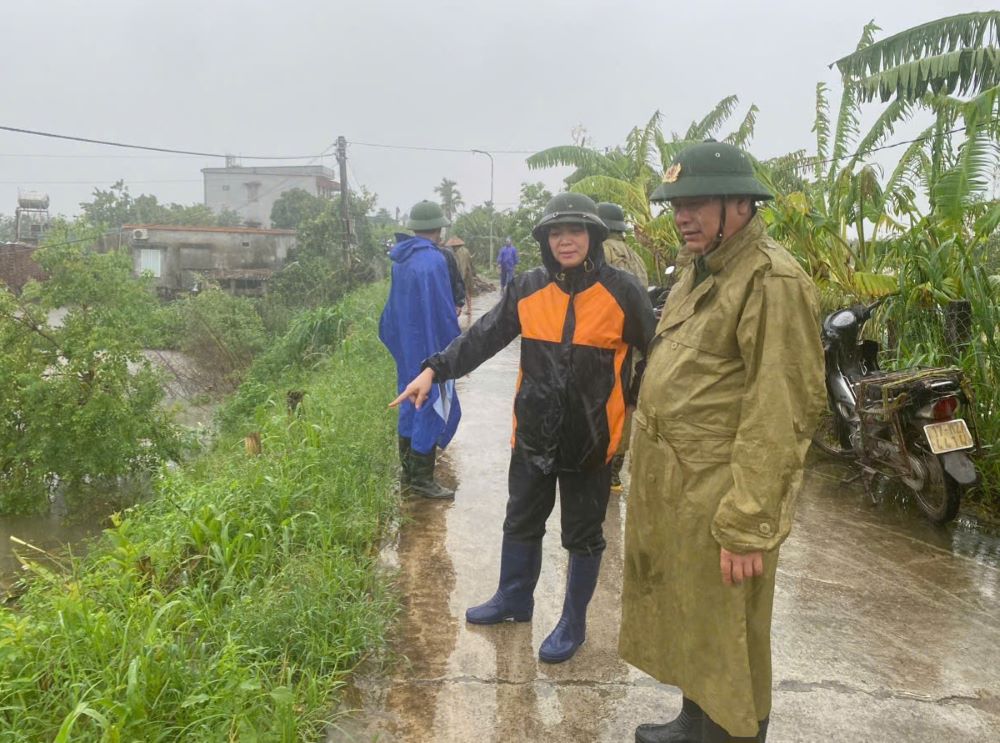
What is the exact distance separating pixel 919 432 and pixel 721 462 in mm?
3008

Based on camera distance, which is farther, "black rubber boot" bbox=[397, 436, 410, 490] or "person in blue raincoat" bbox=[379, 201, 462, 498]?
"black rubber boot" bbox=[397, 436, 410, 490]

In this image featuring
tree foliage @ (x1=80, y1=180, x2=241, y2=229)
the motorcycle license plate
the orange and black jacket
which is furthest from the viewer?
tree foliage @ (x1=80, y1=180, x2=241, y2=229)

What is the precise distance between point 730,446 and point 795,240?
534 cm

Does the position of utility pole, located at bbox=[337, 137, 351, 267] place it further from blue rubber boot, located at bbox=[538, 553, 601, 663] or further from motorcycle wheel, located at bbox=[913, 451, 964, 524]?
blue rubber boot, located at bbox=[538, 553, 601, 663]

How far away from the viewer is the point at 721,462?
75.0 inches

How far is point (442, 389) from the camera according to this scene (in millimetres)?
3910

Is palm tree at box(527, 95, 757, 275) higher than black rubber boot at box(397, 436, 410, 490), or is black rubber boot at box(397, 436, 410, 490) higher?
palm tree at box(527, 95, 757, 275)

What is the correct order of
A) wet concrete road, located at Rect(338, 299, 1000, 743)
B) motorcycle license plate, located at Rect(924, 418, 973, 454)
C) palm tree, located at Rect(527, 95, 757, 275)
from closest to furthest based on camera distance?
wet concrete road, located at Rect(338, 299, 1000, 743)
motorcycle license plate, located at Rect(924, 418, 973, 454)
palm tree, located at Rect(527, 95, 757, 275)

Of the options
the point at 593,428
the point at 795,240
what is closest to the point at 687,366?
the point at 593,428

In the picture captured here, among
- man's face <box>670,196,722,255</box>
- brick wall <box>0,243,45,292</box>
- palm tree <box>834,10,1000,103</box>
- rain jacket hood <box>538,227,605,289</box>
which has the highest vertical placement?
palm tree <box>834,10,1000,103</box>

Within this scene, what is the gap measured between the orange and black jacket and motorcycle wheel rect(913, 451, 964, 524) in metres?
2.41

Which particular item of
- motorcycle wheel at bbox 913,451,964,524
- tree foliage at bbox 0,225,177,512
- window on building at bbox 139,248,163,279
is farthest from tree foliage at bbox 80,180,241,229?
motorcycle wheel at bbox 913,451,964,524

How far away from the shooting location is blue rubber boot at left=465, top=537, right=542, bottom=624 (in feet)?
9.93

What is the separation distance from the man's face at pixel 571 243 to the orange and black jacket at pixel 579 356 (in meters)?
0.04
